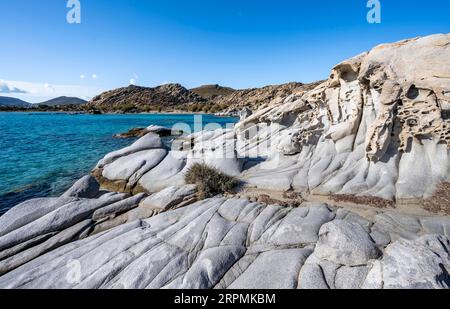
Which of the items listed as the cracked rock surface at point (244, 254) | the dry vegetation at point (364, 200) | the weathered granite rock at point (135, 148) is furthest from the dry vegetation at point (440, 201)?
the weathered granite rock at point (135, 148)

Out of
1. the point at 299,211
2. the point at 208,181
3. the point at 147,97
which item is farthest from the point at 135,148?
the point at 147,97

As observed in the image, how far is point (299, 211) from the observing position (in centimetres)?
875

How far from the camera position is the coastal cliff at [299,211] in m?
5.97

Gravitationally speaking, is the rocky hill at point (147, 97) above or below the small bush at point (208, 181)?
above

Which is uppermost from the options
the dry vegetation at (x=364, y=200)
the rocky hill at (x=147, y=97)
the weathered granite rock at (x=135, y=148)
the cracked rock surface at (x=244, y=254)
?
the rocky hill at (x=147, y=97)

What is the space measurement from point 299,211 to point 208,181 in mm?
4716

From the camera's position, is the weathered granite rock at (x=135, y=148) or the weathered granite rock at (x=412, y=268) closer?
the weathered granite rock at (x=412, y=268)

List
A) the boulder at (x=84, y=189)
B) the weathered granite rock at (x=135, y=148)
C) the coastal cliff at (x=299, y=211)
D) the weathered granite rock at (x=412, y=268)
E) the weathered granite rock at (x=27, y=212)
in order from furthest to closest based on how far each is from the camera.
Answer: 1. the weathered granite rock at (x=135, y=148)
2. the boulder at (x=84, y=189)
3. the weathered granite rock at (x=27, y=212)
4. the coastal cliff at (x=299, y=211)
5. the weathered granite rock at (x=412, y=268)

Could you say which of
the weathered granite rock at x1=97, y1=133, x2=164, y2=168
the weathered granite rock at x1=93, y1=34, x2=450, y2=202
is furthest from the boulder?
the weathered granite rock at x1=97, y1=133, x2=164, y2=168

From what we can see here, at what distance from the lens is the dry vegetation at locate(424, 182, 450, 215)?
8.89m

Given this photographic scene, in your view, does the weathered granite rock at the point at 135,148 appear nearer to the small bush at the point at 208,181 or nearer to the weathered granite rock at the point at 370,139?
the weathered granite rock at the point at 370,139

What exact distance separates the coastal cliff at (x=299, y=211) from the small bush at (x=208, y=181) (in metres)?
0.46
